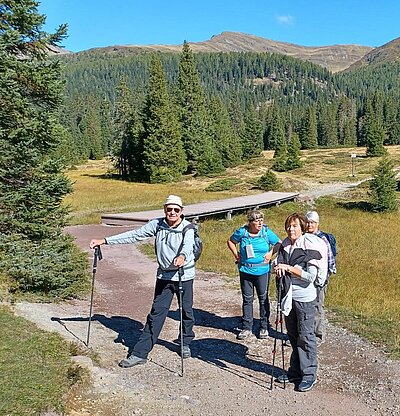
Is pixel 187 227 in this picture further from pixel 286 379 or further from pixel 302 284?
pixel 286 379

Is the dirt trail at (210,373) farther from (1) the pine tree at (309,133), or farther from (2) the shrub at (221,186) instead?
(1) the pine tree at (309,133)

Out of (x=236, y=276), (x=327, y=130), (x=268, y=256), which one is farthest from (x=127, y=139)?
(x=327, y=130)

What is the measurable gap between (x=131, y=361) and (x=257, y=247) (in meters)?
2.25

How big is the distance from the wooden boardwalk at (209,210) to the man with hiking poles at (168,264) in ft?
46.4

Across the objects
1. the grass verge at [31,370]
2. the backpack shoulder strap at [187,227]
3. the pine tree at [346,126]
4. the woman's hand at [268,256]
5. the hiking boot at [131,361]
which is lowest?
the hiking boot at [131,361]

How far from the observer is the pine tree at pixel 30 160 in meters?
8.45

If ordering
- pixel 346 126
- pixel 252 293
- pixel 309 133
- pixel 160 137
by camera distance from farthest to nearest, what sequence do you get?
pixel 346 126 → pixel 309 133 → pixel 160 137 → pixel 252 293

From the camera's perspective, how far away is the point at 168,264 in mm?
5809

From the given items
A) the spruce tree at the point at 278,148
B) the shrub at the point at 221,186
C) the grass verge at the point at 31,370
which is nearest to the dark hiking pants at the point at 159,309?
the grass verge at the point at 31,370

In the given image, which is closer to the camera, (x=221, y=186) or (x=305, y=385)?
(x=305, y=385)

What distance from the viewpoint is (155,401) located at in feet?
16.6

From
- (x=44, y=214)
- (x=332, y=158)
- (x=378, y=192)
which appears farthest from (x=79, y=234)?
(x=332, y=158)

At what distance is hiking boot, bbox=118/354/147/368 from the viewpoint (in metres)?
5.89

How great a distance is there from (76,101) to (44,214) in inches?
4718
